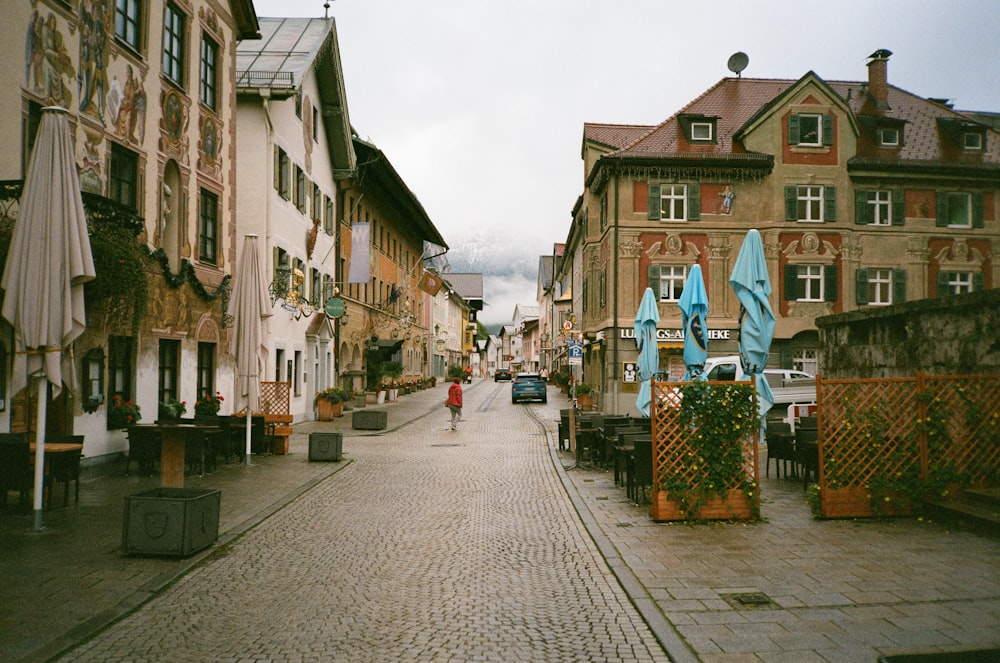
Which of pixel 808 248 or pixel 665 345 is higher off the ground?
pixel 808 248

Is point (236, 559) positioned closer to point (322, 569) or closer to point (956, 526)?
point (322, 569)

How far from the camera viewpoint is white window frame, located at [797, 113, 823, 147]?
111ft

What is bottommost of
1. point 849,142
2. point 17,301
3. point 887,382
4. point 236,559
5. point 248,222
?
point 236,559

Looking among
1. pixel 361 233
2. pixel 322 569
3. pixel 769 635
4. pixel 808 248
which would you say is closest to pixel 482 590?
pixel 322 569

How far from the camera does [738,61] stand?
38.8 metres

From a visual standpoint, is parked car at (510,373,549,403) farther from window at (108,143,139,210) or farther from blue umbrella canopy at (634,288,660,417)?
window at (108,143,139,210)

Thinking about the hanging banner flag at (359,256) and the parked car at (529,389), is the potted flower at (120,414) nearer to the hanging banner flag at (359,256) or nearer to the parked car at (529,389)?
the hanging banner flag at (359,256)

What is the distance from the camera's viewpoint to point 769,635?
17.9 feet

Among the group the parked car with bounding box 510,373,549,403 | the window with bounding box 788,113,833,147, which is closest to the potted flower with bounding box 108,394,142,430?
the parked car with bounding box 510,373,549,403

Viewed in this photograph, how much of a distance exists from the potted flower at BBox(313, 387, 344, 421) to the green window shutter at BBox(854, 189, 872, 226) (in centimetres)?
2289

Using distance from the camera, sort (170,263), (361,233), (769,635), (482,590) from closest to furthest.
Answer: (769,635)
(482,590)
(170,263)
(361,233)

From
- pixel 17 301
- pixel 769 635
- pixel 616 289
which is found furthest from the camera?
pixel 616 289

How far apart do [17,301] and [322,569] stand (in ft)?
14.9

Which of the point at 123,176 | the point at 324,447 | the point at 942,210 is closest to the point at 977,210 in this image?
the point at 942,210
